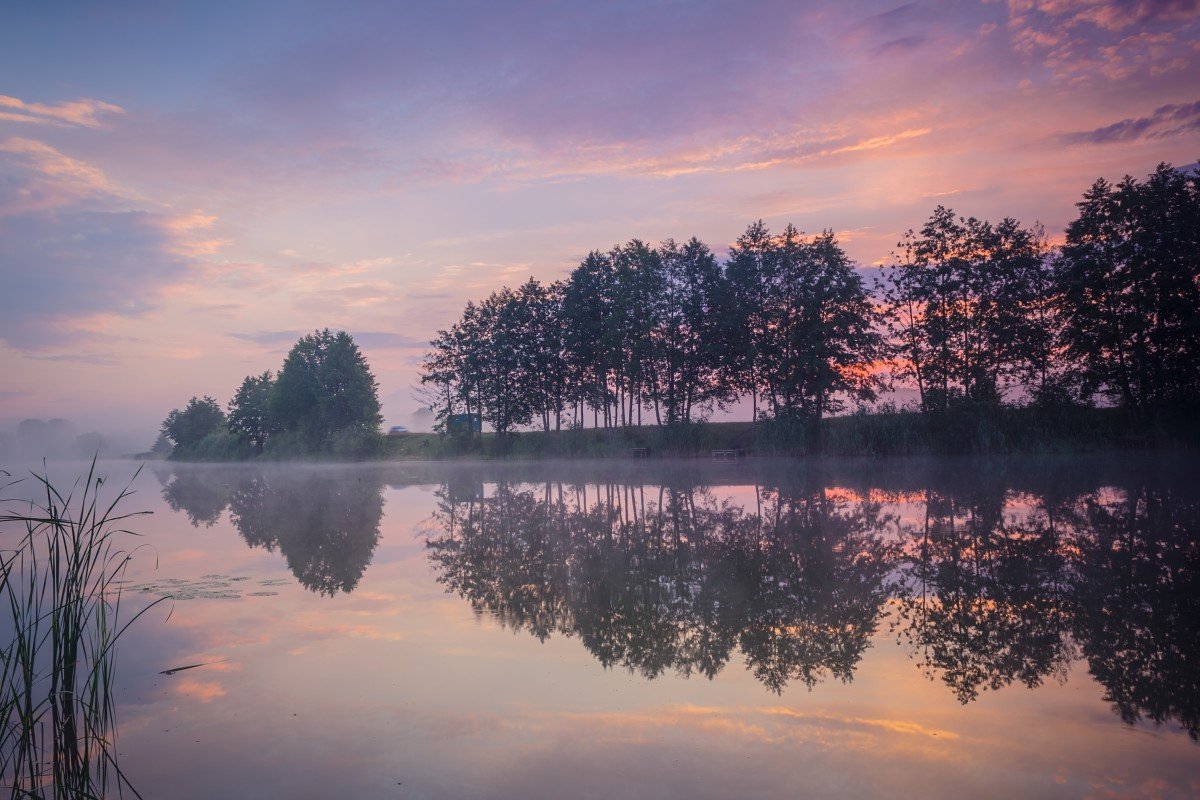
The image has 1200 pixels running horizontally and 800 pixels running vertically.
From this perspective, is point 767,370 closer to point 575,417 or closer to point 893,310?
point 893,310

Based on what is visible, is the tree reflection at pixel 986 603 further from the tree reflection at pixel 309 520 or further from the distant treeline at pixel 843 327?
the distant treeline at pixel 843 327

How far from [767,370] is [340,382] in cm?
4941

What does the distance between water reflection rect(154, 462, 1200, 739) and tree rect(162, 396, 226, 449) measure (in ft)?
283

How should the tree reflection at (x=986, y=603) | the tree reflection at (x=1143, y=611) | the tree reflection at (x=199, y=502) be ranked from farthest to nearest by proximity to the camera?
the tree reflection at (x=199, y=502) < the tree reflection at (x=986, y=603) < the tree reflection at (x=1143, y=611)

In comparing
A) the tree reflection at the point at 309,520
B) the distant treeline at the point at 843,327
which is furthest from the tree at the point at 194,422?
the tree reflection at the point at 309,520

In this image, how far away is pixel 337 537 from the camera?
15.2 meters

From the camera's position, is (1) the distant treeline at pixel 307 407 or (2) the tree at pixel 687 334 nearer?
(2) the tree at pixel 687 334

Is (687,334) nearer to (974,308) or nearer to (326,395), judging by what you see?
(974,308)

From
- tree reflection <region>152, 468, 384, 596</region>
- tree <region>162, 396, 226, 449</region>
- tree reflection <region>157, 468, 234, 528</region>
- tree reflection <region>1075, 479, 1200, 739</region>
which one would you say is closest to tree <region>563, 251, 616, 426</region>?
tree reflection <region>152, 468, 384, 596</region>

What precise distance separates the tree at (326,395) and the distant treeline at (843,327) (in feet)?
62.9

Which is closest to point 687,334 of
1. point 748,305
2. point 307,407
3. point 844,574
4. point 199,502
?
point 748,305

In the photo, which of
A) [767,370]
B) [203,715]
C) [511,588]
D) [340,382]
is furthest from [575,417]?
[203,715]

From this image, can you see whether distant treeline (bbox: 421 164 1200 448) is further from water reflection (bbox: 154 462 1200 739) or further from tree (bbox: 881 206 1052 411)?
water reflection (bbox: 154 462 1200 739)

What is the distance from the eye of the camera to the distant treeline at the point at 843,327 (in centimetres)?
3450
